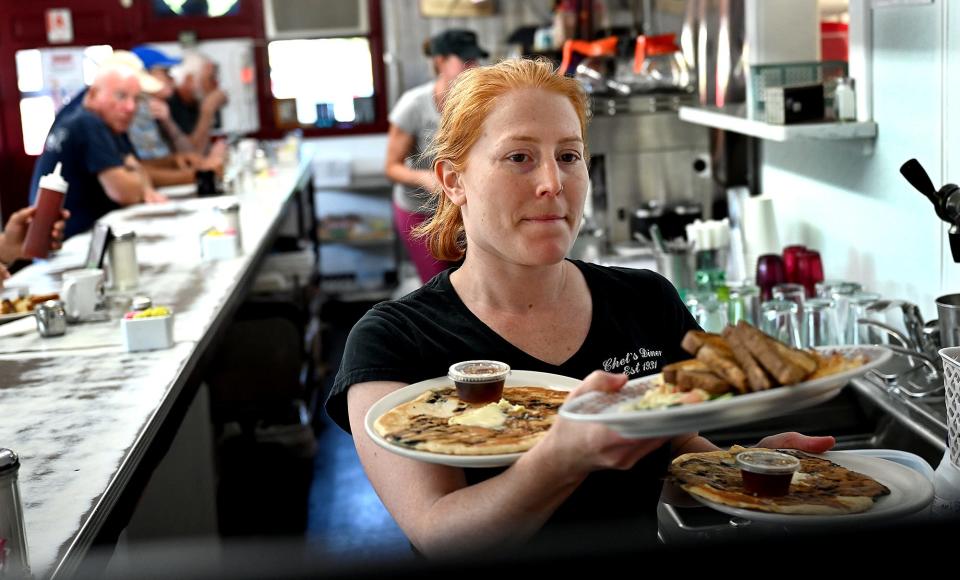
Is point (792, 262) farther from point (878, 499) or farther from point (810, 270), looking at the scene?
point (878, 499)

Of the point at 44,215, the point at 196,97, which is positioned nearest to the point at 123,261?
the point at 44,215

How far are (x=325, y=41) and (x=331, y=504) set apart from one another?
17.8 ft

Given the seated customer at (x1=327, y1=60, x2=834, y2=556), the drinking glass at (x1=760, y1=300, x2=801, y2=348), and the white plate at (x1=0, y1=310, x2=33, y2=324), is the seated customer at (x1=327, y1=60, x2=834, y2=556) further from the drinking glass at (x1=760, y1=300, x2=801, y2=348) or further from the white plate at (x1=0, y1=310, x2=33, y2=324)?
the white plate at (x1=0, y1=310, x2=33, y2=324)

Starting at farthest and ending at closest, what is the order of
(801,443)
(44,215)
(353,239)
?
1. (353,239)
2. (44,215)
3. (801,443)

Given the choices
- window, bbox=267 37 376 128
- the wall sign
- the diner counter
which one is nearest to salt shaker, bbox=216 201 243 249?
the diner counter

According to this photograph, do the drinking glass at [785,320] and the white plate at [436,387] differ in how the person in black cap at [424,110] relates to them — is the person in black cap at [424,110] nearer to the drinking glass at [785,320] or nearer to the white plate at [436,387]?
the drinking glass at [785,320]

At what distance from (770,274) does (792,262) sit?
0.26 feet

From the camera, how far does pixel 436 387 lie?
1.67m

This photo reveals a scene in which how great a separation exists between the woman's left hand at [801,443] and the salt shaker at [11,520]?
112 cm

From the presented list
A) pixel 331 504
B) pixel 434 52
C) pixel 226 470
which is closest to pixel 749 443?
pixel 331 504

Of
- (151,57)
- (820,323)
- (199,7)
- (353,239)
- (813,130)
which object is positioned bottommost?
(353,239)

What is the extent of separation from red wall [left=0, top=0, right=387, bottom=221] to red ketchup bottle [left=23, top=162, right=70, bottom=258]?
5784mm

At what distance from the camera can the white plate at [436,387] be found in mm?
1351

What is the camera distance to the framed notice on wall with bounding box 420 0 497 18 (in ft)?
29.0
